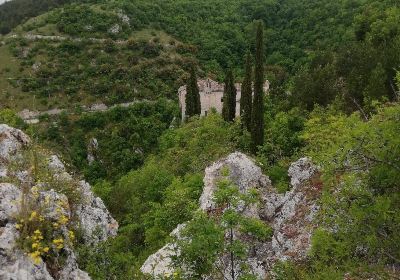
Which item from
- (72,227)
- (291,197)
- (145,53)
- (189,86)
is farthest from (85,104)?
(72,227)

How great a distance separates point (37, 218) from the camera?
716 cm

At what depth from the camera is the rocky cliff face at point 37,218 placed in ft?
22.5

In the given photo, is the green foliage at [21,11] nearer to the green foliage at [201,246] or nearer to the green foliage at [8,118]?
the green foliage at [8,118]

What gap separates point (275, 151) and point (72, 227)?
1971 centimetres

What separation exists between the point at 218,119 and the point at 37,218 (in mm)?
30165

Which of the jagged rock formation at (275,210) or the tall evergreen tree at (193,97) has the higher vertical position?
the jagged rock formation at (275,210)

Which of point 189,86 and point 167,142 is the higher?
point 189,86

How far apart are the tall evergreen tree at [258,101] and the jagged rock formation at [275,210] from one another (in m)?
4.92

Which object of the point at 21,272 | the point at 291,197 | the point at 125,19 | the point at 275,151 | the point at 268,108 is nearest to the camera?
the point at 21,272

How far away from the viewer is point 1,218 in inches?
287

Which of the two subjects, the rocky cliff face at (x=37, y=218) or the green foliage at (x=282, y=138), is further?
the green foliage at (x=282, y=138)

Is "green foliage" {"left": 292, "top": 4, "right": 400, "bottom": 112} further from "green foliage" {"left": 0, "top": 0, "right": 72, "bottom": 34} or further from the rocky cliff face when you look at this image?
"green foliage" {"left": 0, "top": 0, "right": 72, "bottom": 34}

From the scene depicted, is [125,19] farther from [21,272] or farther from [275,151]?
[21,272]

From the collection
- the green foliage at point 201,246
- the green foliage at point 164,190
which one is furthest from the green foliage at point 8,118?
the green foliage at point 201,246
